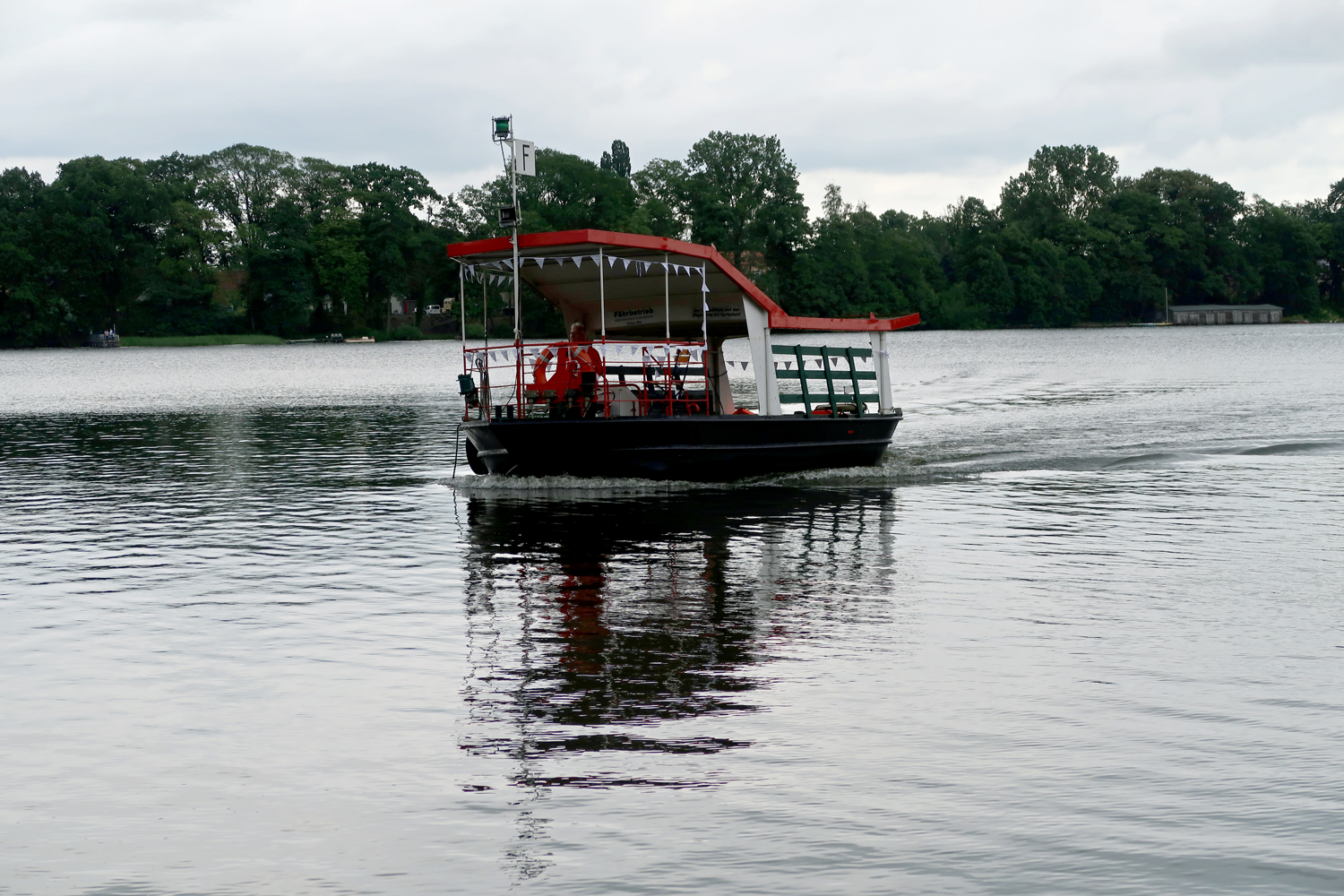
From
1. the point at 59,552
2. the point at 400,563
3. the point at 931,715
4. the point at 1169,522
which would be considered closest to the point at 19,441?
Answer: the point at 59,552

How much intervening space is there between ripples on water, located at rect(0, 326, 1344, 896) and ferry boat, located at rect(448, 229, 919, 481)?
826 mm

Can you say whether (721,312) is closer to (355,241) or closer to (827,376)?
(827,376)

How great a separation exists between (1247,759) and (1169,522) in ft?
34.4

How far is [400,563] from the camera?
1538 cm

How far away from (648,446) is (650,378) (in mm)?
1492

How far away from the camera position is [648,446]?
2123cm

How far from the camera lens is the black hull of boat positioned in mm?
20906

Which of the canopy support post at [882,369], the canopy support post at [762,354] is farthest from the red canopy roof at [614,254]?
the canopy support post at [882,369]

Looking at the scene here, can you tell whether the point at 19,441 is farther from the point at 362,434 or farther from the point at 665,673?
the point at 665,673

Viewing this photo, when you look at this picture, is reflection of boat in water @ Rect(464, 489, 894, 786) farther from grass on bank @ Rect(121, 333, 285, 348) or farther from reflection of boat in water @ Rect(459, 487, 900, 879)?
grass on bank @ Rect(121, 333, 285, 348)

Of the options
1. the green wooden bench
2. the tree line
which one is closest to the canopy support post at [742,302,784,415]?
the green wooden bench

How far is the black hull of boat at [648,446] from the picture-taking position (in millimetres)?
20906

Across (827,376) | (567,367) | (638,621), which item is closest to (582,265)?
(567,367)

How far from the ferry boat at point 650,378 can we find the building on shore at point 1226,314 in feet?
→ 528
